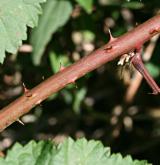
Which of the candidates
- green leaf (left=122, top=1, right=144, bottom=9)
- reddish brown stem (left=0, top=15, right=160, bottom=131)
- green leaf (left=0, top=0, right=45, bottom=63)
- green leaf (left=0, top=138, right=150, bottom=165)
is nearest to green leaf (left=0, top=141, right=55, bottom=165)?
green leaf (left=0, top=138, right=150, bottom=165)

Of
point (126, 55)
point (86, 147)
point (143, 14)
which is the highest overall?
point (143, 14)

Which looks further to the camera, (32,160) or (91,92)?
(91,92)

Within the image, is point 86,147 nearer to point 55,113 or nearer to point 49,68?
point 49,68

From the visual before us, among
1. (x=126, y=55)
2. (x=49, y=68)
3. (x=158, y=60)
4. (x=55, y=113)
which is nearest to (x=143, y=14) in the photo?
(x=158, y=60)

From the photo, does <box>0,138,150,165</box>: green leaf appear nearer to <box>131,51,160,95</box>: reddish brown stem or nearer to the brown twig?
<box>131,51,160,95</box>: reddish brown stem

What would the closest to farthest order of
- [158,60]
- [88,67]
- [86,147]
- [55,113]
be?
[88,67], [86,147], [158,60], [55,113]
